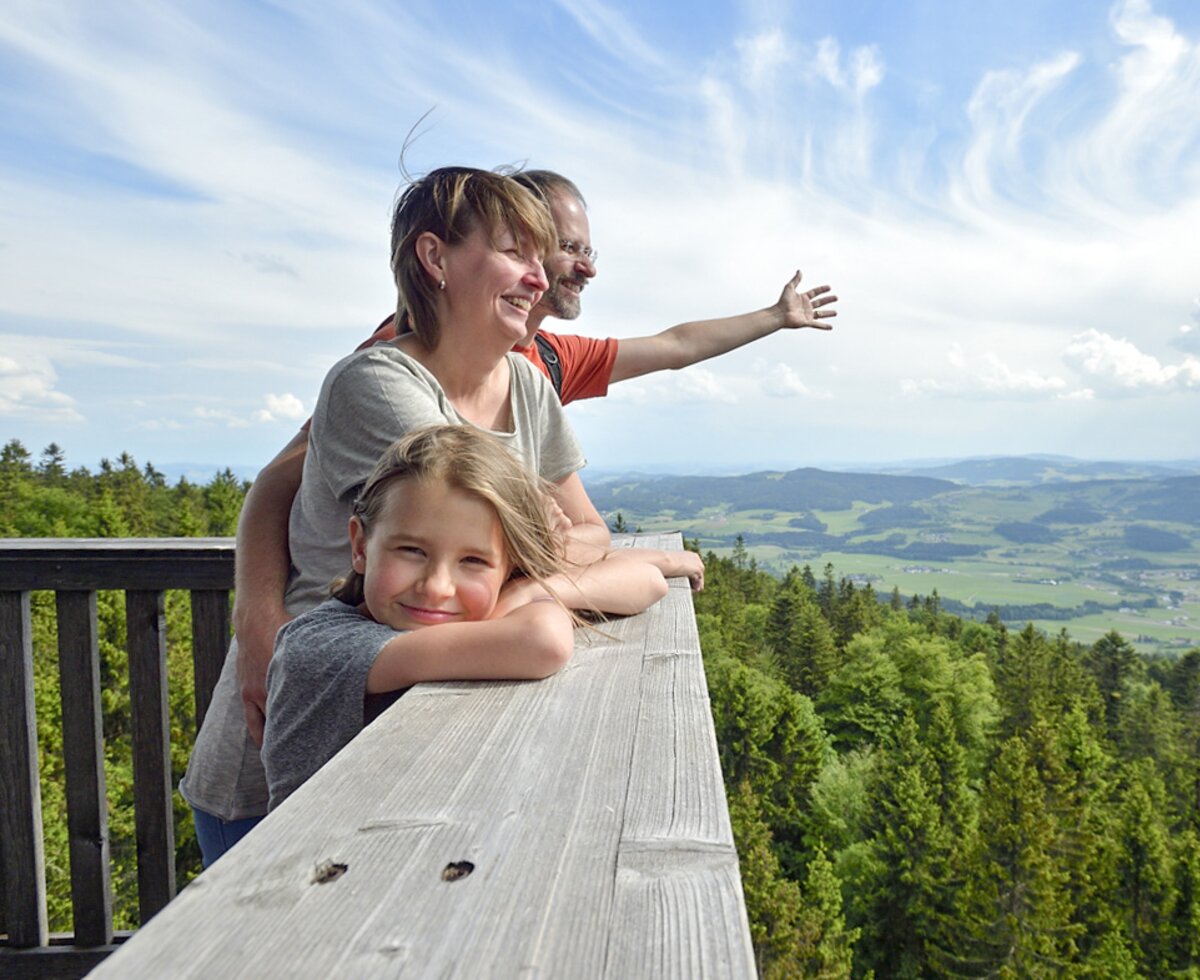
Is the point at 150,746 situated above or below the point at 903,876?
above

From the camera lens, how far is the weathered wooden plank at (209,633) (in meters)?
2.54

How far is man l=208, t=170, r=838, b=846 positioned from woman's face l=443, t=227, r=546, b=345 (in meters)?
0.13

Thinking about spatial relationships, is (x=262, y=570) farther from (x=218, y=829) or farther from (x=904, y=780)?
(x=904, y=780)

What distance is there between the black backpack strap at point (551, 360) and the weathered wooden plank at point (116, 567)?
106 cm

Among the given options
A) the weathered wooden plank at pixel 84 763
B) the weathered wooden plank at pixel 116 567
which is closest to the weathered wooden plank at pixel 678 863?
the weathered wooden plank at pixel 116 567

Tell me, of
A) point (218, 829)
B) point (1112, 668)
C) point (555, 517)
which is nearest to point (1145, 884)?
point (1112, 668)

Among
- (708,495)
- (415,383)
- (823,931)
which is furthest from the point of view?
(708,495)

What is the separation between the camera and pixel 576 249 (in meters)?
2.90

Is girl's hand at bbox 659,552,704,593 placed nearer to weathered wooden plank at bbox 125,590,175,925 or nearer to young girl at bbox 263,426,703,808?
young girl at bbox 263,426,703,808

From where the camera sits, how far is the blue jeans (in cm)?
176

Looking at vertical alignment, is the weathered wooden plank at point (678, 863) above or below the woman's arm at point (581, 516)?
below

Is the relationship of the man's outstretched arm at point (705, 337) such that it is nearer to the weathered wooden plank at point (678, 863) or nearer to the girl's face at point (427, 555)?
the girl's face at point (427, 555)

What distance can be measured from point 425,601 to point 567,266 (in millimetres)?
1630

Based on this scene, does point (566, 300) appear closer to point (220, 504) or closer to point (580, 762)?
point (580, 762)
